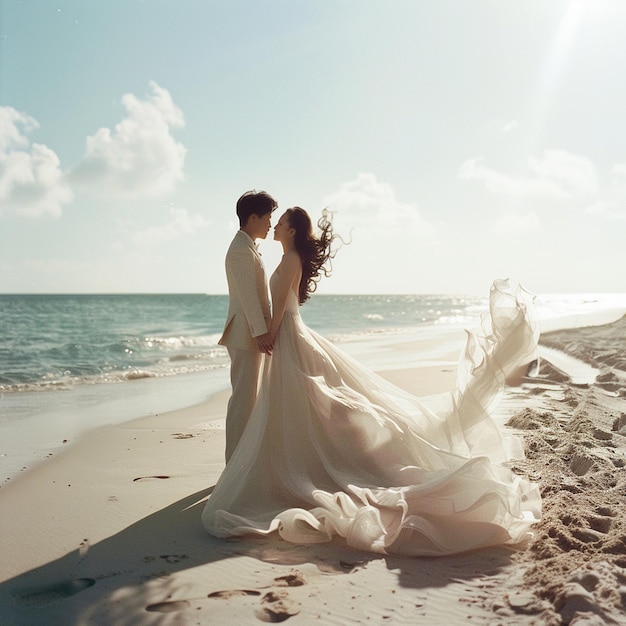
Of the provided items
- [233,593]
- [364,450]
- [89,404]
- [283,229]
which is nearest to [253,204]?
[283,229]

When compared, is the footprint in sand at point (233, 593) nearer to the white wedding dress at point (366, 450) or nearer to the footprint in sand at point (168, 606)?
the footprint in sand at point (168, 606)

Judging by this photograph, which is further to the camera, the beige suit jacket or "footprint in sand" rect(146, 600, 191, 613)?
the beige suit jacket

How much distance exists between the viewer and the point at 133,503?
4.82 metres

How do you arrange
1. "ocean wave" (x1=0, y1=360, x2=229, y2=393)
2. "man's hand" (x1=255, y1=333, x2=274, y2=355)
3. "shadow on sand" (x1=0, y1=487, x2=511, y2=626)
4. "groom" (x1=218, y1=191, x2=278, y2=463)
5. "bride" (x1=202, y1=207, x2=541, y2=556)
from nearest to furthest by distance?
"shadow on sand" (x1=0, y1=487, x2=511, y2=626)
"bride" (x1=202, y1=207, x2=541, y2=556)
"man's hand" (x1=255, y1=333, x2=274, y2=355)
"groom" (x1=218, y1=191, x2=278, y2=463)
"ocean wave" (x1=0, y1=360, x2=229, y2=393)

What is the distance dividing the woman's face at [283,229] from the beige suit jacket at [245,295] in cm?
24

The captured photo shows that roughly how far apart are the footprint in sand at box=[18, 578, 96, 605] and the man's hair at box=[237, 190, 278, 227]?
9.53ft

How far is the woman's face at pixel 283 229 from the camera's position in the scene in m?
4.97

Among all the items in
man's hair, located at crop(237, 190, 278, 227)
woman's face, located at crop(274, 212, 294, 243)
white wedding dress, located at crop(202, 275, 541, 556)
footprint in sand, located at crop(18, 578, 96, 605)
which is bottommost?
footprint in sand, located at crop(18, 578, 96, 605)

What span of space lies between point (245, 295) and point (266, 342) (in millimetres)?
414

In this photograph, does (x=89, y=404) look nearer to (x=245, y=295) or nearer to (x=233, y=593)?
(x=245, y=295)

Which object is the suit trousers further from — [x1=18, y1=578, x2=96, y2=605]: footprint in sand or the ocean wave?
the ocean wave

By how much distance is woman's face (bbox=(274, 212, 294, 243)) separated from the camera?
497 cm

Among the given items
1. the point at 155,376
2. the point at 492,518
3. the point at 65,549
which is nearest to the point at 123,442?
the point at 65,549

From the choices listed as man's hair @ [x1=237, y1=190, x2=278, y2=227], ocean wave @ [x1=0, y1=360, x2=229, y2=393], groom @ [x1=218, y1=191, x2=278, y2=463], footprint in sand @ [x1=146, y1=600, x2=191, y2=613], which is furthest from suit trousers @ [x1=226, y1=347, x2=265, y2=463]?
ocean wave @ [x1=0, y1=360, x2=229, y2=393]
